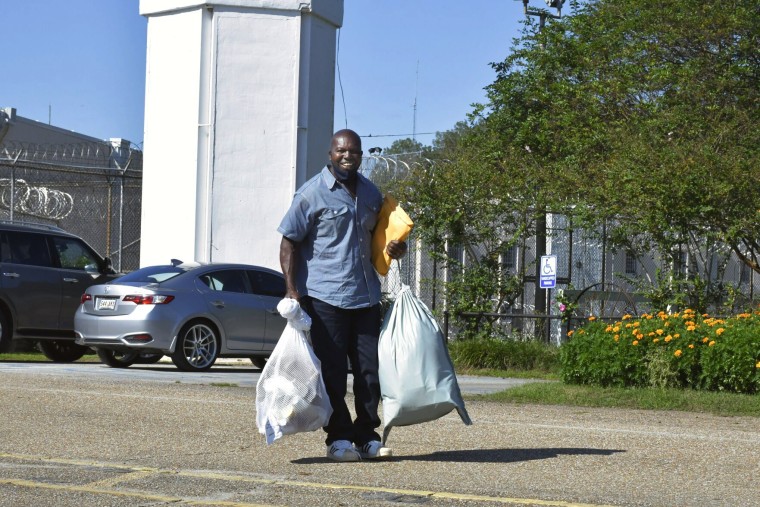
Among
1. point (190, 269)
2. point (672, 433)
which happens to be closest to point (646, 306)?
point (190, 269)

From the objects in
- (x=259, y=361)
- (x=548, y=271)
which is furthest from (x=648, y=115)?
(x=259, y=361)

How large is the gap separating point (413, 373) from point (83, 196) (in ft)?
74.6

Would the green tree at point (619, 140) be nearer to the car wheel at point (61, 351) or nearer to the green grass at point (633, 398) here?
the car wheel at point (61, 351)

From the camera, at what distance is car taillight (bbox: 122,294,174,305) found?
1617 centimetres

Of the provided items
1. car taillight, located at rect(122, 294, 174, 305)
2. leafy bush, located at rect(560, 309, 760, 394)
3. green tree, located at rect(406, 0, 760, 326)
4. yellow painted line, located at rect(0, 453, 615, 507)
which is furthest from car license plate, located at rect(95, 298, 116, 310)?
yellow painted line, located at rect(0, 453, 615, 507)

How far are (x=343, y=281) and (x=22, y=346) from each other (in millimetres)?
14736

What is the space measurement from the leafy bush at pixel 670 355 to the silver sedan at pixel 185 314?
4.65 metres

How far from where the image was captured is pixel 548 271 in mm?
20922

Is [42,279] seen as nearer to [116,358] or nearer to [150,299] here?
[116,358]

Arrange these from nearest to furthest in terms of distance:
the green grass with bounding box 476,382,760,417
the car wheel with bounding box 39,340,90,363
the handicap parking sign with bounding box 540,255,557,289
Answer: the green grass with bounding box 476,382,760,417 → the car wheel with bounding box 39,340,90,363 → the handicap parking sign with bounding box 540,255,557,289

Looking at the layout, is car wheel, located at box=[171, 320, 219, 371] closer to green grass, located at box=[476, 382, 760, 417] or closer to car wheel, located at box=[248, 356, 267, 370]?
car wheel, located at box=[248, 356, 267, 370]

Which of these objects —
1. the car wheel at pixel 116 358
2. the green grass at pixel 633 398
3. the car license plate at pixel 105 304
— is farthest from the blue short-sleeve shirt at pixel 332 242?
the car wheel at pixel 116 358

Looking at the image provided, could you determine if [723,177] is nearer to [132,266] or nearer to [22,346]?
[22,346]

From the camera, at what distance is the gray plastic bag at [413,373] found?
7.47 metres
